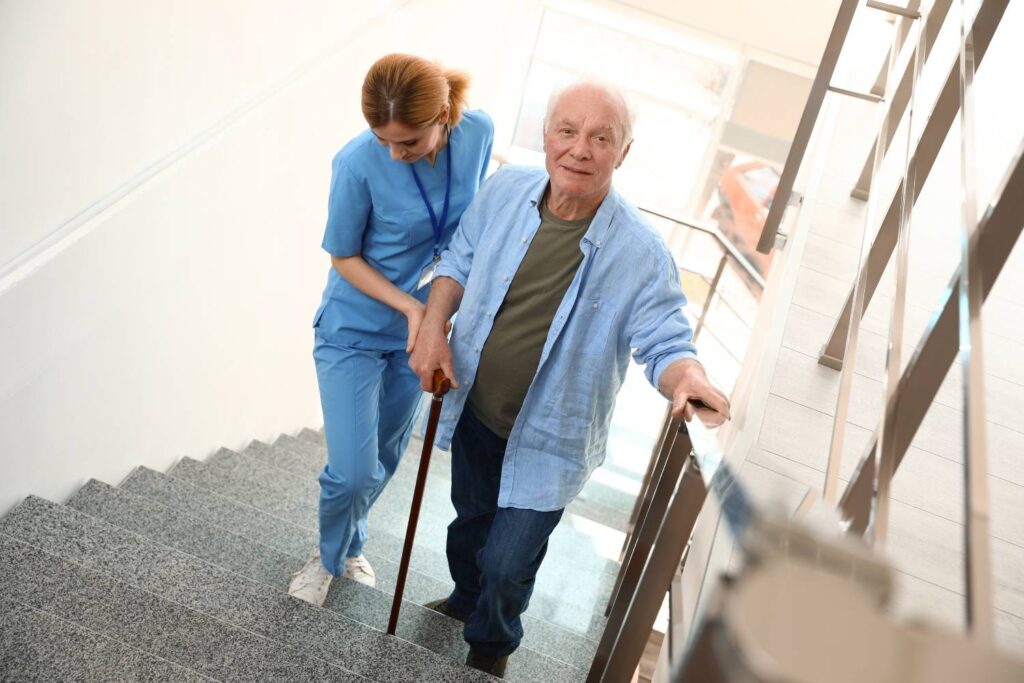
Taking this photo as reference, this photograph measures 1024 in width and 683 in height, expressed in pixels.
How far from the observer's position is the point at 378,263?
230 centimetres

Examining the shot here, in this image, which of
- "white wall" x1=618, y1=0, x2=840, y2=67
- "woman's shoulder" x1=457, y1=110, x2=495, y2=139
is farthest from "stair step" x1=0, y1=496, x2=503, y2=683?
"white wall" x1=618, y1=0, x2=840, y2=67

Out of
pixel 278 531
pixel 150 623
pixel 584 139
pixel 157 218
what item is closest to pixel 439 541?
pixel 278 531

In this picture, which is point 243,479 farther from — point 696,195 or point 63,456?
point 696,195

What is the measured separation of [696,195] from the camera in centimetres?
801

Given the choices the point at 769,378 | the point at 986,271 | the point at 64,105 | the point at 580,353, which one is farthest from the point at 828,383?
the point at 64,105

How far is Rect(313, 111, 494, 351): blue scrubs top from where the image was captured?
2.16 meters

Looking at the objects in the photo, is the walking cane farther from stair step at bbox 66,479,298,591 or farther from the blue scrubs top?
stair step at bbox 66,479,298,591

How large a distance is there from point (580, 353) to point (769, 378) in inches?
16.0

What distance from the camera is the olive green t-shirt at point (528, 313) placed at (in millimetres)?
1932

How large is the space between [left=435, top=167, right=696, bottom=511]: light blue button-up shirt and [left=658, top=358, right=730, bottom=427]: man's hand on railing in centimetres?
9

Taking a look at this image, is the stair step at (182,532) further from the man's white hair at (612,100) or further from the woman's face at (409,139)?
the man's white hair at (612,100)

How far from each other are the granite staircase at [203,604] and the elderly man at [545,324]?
0.99ft

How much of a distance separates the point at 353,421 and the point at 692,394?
102 centimetres

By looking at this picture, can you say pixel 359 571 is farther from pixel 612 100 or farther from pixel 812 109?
pixel 812 109
